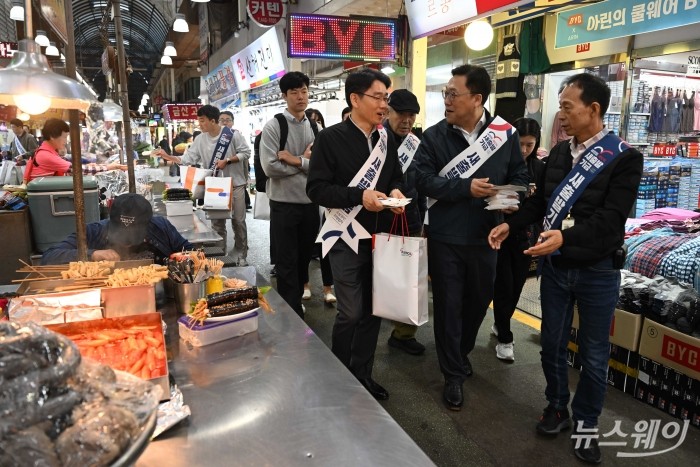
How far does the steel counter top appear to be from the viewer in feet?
4.25

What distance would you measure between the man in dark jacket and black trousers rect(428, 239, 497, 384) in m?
0.64

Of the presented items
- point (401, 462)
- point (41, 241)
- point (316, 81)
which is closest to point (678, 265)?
point (401, 462)

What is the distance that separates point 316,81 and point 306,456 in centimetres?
981

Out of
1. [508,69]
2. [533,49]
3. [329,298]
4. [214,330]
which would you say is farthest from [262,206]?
[533,49]

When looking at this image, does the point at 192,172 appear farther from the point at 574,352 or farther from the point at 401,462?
the point at 401,462

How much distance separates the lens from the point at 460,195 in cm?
286

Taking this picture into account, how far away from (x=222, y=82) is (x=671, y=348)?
15.4 meters

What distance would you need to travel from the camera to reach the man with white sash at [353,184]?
2848 millimetres

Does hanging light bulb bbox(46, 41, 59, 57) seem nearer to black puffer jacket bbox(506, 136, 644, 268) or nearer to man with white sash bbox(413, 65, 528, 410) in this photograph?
man with white sash bbox(413, 65, 528, 410)

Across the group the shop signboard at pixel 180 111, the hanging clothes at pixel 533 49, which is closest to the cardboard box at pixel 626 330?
the hanging clothes at pixel 533 49

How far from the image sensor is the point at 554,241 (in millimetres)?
2457

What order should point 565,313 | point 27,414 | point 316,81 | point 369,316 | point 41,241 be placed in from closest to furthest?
point 27,414 < point 565,313 < point 369,316 < point 41,241 < point 316,81

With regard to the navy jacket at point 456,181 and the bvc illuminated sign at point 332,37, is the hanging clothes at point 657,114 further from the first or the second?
the navy jacket at point 456,181

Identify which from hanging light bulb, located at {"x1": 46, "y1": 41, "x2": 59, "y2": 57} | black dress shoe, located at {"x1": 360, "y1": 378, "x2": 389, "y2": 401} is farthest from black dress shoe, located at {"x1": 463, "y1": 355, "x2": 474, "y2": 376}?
hanging light bulb, located at {"x1": 46, "y1": 41, "x2": 59, "y2": 57}
